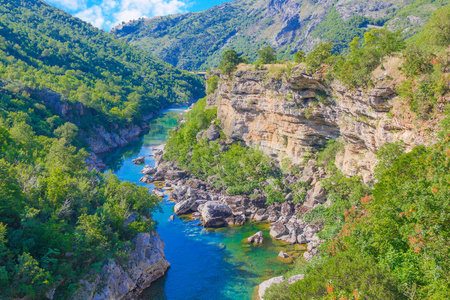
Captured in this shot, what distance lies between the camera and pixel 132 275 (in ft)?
68.2

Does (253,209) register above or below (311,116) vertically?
below

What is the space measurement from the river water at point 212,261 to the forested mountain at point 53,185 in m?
4.05

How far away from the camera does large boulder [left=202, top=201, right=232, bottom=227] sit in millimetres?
31203

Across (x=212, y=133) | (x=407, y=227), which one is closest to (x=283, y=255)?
(x=407, y=227)

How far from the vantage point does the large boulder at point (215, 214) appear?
31.2 metres

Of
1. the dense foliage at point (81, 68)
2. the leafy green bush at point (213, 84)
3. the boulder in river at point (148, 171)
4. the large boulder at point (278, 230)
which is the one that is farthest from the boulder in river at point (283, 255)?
the dense foliage at point (81, 68)

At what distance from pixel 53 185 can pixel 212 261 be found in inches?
553

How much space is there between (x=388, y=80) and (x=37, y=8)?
142955mm

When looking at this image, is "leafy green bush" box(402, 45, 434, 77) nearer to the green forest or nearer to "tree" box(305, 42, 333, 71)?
the green forest

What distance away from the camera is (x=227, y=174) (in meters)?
39.3

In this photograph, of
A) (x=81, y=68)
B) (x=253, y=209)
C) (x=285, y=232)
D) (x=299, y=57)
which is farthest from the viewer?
(x=81, y=68)

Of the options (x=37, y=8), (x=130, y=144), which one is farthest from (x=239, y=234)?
(x=37, y=8)

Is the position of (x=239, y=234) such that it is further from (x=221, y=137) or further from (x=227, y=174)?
(x=221, y=137)

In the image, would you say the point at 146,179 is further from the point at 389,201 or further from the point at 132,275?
the point at 389,201
